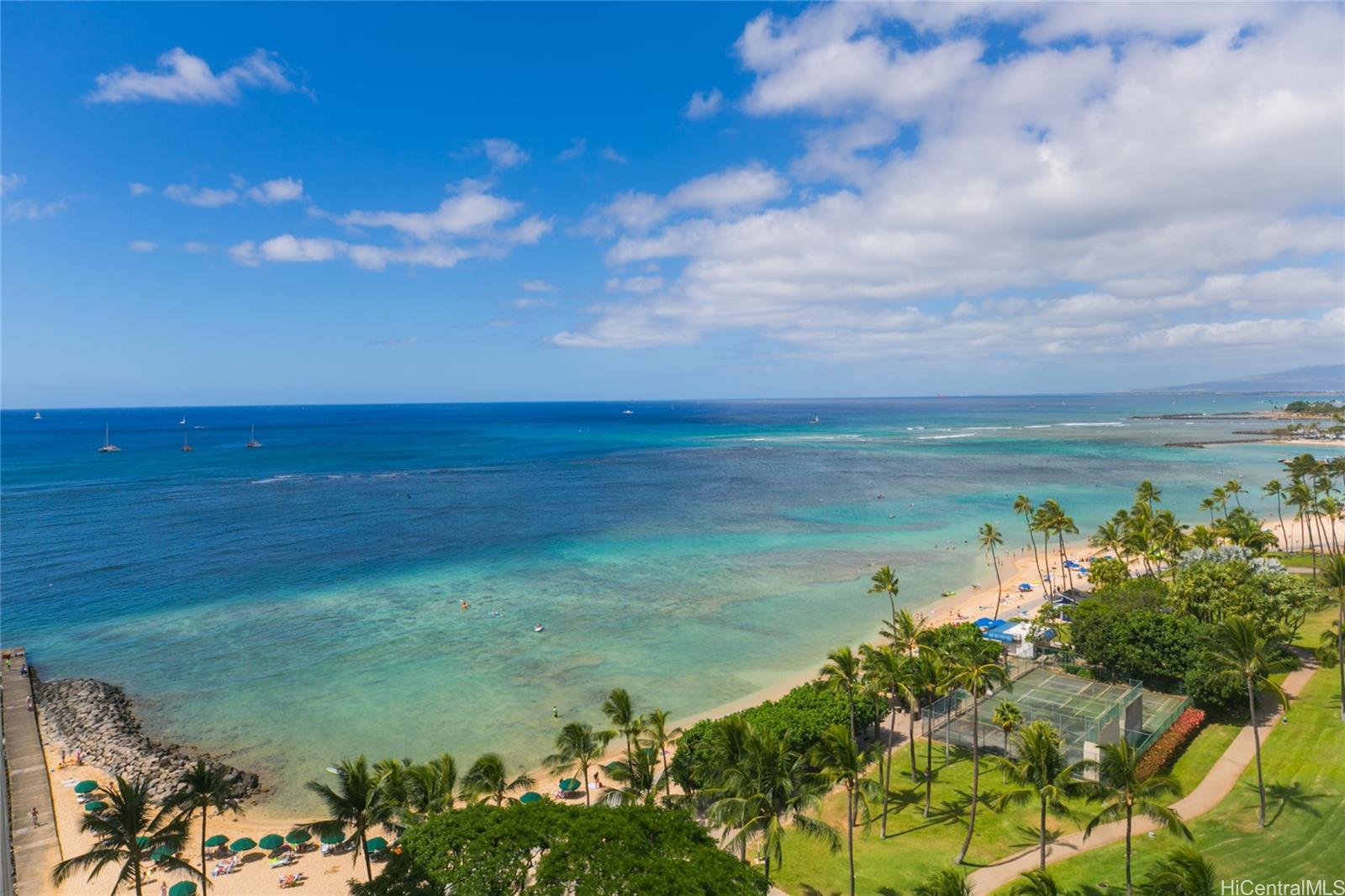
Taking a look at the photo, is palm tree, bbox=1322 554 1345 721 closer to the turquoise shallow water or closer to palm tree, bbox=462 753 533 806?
the turquoise shallow water

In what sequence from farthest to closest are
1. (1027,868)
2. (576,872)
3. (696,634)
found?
(696,634) → (1027,868) → (576,872)

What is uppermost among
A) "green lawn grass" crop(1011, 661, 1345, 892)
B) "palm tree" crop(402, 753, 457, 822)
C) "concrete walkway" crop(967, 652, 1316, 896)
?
"palm tree" crop(402, 753, 457, 822)

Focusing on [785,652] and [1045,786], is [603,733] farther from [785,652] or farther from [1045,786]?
[785,652]

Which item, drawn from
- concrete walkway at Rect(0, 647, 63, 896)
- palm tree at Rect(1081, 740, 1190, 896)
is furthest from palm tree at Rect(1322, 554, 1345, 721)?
concrete walkway at Rect(0, 647, 63, 896)

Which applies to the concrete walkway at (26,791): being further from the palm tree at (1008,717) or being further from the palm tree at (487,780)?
the palm tree at (1008,717)

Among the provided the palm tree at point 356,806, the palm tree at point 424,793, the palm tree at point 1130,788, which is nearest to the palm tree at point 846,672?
the palm tree at point 1130,788

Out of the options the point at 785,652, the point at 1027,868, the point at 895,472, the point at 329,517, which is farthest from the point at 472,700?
the point at 895,472

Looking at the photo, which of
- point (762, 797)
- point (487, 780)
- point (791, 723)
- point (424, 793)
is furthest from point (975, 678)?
point (424, 793)
